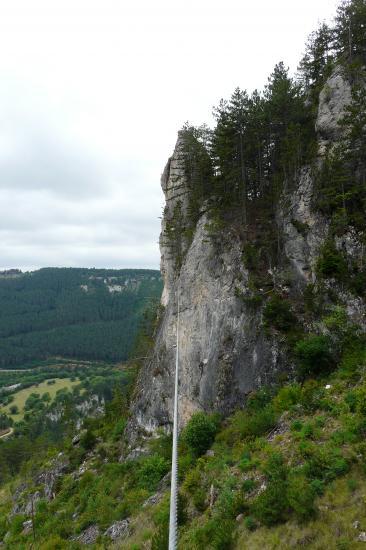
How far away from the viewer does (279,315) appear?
61.5ft

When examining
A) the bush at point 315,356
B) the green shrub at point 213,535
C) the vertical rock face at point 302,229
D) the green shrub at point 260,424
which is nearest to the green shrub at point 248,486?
the green shrub at point 213,535

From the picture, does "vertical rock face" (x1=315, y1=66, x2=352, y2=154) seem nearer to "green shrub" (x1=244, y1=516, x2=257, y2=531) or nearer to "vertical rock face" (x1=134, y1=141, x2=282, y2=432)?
"vertical rock face" (x1=134, y1=141, x2=282, y2=432)

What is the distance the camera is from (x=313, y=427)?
39.7 ft

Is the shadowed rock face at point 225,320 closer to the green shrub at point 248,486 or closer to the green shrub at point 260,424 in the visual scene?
the green shrub at point 260,424

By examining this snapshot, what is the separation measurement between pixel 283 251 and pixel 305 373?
852 cm

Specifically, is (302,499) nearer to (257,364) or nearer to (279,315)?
(257,364)

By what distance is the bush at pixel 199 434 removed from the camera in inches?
647

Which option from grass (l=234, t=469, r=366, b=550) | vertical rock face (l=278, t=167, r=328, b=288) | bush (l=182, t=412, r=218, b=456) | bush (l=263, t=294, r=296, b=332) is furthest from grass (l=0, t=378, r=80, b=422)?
grass (l=234, t=469, r=366, b=550)

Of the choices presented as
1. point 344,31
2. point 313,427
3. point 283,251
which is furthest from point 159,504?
point 344,31

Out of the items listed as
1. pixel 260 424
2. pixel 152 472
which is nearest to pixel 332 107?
pixel 260 424

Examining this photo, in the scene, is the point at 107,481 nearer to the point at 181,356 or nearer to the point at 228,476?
the point at 181,356

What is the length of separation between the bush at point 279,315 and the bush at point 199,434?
629 centimetres

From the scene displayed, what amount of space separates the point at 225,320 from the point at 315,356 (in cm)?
690

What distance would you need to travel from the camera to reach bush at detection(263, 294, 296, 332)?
18531 millimetres
